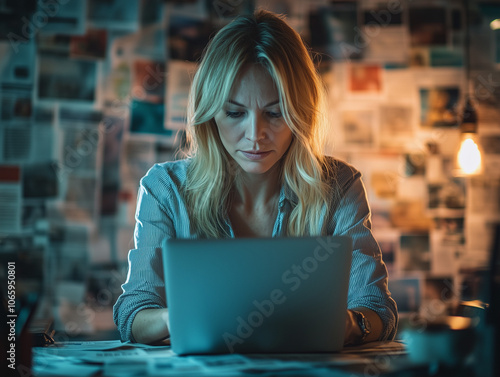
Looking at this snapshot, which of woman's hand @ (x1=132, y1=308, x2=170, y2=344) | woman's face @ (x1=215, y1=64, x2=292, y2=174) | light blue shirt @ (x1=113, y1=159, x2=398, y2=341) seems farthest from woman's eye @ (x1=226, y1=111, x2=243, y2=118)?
woman's hand @ (x1=132, y1=308, x2=170, y2=344)

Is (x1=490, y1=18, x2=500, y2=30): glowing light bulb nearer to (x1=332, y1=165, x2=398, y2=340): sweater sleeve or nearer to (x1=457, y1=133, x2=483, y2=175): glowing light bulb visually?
(x1=457, y1=133, x2=483, y2=175): glowing light bulb

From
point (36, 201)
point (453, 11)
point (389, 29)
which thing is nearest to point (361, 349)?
point (36, 201)

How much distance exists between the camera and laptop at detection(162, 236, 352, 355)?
90 cm

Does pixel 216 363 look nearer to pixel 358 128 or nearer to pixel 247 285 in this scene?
pixel 247 285

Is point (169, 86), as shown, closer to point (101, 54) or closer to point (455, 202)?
point (101, 54)

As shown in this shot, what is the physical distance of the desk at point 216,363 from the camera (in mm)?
818

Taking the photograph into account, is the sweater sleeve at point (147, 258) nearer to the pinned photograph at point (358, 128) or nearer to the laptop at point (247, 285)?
the laptop at point (247, 285)

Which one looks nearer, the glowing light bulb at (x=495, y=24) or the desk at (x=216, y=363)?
the desk at (x=216, y=363)

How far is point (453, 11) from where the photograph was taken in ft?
9.32

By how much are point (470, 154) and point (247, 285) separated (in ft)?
6.25

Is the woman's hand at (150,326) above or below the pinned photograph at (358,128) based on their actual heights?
below

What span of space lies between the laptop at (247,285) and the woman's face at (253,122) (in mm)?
484

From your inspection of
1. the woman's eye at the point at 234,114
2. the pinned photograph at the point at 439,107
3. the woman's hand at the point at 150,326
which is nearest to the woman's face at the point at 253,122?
the woman's eye at the point at 234,114

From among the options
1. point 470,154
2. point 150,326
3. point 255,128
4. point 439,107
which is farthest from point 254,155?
point 439,107
